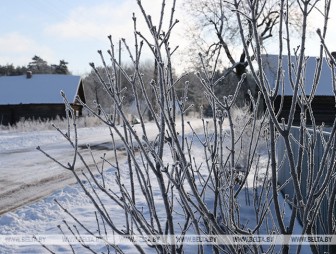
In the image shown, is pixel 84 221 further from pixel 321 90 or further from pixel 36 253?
pixel 321 90

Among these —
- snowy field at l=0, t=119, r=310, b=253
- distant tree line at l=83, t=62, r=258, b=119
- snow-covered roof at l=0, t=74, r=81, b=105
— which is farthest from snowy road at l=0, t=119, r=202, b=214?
snow-covered roof at l=0, t=74, r=81, b=105

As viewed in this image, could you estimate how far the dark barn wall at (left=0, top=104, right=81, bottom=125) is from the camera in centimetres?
4075

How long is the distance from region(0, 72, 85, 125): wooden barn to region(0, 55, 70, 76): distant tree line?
31240mm

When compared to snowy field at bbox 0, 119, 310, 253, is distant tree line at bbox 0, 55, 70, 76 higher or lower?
higher

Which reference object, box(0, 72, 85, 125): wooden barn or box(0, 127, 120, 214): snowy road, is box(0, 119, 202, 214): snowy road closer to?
box(0, 127, 120, 214): snowy road

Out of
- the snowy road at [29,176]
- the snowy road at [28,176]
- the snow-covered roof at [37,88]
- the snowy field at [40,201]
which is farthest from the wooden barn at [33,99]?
the snowy field at [40,201]

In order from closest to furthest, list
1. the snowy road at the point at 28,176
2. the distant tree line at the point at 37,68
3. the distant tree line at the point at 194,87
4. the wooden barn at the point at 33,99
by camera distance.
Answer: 1. the distant tree line at the point at 194,87
2. the snowy road at the point at 28,176
3. the wooden barn at the point at 33,99
4. the distant tree line at the point at 37,68

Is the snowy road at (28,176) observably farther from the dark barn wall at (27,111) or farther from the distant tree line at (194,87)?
the dark barn wall at (27,111)

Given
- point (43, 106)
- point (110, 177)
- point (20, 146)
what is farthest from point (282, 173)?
point (43, 106)

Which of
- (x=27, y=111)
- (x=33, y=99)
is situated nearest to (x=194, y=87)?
(x=33, y=99)

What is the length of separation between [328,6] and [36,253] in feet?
15.5

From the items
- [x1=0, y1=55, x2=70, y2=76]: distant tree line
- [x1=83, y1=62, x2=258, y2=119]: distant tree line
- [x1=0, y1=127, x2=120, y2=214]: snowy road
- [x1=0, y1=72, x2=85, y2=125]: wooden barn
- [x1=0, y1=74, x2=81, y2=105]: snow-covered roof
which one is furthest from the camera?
[x1=0, y1=55, x2=70, y2=76]: distant tree line

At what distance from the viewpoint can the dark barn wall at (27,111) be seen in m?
40.8

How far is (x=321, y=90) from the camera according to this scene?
24875 millimetres
